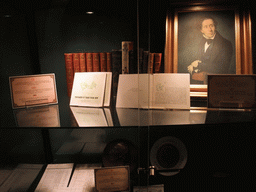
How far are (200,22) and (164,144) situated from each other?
2.07 feet

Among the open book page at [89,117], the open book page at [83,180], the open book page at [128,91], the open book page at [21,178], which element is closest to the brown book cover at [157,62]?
the open book page at [128,91]

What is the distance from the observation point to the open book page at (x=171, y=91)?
2.85ft

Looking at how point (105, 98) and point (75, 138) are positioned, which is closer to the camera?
point (105, 98)

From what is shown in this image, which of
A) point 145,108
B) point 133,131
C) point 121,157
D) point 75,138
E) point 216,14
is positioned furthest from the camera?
point 75,138

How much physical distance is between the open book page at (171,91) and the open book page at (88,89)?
10.0 inches

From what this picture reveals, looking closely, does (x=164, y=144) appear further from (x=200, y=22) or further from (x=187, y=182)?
(x=200, y=22)

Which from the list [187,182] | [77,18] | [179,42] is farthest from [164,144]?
[77,18]

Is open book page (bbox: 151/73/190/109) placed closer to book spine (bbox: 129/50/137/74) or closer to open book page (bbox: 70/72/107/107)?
book spine (bbox: 129/50/137/74)

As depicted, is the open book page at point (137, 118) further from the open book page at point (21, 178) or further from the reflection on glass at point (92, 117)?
the open book page at point (21, 178)

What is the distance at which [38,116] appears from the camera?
2.80 ft

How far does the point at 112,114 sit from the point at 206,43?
21.6 inches

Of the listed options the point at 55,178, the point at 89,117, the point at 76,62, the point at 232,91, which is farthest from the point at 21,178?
the point at 232,91

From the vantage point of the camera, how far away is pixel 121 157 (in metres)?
1.01

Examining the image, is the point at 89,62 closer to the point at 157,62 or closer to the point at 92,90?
the point at 92,90
